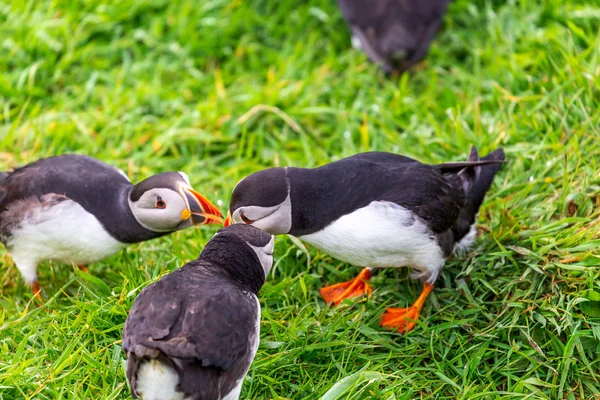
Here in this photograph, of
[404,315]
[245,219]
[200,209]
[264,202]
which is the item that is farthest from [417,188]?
[200,209]

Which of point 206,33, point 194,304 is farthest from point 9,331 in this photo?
point 206,33

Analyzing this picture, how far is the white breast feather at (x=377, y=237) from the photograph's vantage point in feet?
14.2

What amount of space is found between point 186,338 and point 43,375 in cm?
101

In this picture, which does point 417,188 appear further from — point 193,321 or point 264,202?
point 193,321

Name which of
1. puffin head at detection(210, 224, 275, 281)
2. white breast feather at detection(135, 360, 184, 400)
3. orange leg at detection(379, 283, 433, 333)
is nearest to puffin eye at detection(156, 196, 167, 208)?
puffin head at detection(210, 224, 275, 281)

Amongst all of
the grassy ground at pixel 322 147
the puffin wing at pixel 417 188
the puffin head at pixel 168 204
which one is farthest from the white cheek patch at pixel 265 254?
the puffin wing at pixel 417 188

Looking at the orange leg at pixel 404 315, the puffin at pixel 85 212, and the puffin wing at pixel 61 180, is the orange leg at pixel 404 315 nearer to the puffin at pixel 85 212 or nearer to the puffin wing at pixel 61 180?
the puffin at pixel 85 212

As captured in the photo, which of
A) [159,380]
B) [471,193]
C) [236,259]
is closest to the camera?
[159,380]

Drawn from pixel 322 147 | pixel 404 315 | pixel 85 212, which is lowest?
pixel 404 315

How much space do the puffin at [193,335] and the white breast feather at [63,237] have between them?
977mm

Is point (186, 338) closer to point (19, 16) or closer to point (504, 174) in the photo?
point (504, 174)

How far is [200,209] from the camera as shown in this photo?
4.64 metres

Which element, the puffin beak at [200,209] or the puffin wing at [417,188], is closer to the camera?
the puffin wing at [417,188]

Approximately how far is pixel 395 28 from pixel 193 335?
4328 millimetres
